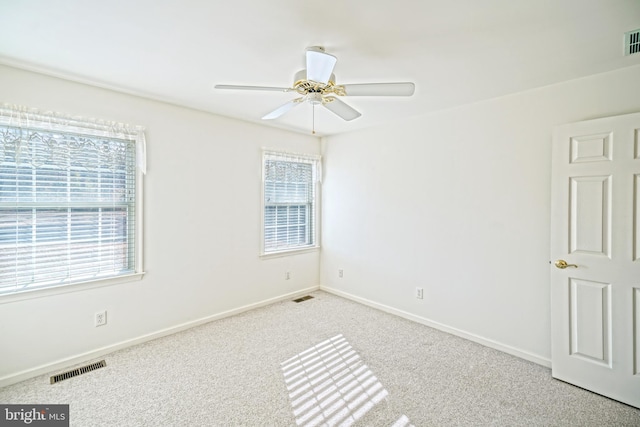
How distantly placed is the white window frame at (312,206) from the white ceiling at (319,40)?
55.5 inches

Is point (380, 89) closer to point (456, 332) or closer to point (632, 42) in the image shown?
point (632, 42)

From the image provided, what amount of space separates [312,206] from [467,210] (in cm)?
224

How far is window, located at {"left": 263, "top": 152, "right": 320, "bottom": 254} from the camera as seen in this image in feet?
13.0

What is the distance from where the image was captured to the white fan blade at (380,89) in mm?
1826

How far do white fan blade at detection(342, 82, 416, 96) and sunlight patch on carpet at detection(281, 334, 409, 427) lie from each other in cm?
210

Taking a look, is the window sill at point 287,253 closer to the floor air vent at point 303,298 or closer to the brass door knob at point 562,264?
the floor air vent at point 303,298

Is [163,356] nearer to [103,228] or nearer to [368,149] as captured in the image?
[103,228]

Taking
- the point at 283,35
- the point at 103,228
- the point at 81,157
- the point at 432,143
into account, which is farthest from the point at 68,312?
the point at 432,143

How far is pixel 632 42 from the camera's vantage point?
5.83 feet

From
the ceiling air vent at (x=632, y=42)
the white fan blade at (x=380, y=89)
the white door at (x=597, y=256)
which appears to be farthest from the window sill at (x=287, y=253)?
the ceiling air vent at (x=632, y=42)

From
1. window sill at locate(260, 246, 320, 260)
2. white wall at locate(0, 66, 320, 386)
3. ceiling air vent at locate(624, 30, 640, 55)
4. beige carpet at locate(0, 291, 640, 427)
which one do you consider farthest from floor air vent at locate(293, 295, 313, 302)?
ceiling air vent at locate(624, 30, 640, 55)

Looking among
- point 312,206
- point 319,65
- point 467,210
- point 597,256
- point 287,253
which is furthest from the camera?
point 312,206

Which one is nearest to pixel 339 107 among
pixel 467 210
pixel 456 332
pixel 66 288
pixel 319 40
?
pixel 319 40

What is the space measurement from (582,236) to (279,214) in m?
3.21
